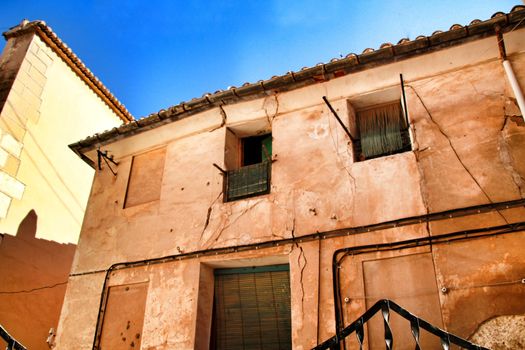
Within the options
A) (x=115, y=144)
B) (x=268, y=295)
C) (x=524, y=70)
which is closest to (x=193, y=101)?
(x=115, y=144)

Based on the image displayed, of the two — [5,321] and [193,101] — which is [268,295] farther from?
[5,321]

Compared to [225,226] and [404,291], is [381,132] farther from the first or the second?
[225,226]

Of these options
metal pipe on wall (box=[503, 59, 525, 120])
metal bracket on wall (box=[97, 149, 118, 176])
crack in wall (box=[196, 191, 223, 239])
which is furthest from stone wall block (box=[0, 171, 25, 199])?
metal pipe on wall (box=[503, 59, 525, 120])

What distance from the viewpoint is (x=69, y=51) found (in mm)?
11289

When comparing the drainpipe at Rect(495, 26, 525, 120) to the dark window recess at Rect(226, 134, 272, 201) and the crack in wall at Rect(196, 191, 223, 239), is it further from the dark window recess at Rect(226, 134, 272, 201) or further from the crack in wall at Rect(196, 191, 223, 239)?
the crack in wall at Rect(196, 191, 223, 239)

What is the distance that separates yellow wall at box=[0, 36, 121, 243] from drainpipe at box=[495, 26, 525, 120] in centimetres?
935

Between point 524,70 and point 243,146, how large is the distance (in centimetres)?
493

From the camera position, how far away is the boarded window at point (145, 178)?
8500 millimetres

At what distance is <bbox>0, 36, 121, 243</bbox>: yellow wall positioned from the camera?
29.9 feet

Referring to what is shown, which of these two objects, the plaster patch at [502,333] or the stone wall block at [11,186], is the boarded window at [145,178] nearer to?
the stone wall block at [11,186]

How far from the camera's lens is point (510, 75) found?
19.1ft

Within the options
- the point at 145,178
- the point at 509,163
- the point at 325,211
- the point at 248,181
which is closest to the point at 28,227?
the point at 145,178

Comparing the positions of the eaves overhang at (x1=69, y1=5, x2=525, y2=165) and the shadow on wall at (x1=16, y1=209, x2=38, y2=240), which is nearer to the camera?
the eaves overhang at (x1=69, y1=5, x2=525, y2=165)

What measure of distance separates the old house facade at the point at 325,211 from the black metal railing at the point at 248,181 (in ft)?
0.08
